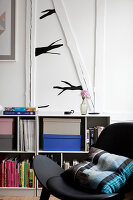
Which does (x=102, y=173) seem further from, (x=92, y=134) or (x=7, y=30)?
(x=7, y=30)

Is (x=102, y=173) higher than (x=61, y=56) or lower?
lower

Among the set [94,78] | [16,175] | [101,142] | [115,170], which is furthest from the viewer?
[94,78]

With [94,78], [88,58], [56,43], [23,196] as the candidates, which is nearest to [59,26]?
[56,43]

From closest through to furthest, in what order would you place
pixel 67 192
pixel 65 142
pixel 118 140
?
pixel 67 192
pixel 118 140
pixel 65 142

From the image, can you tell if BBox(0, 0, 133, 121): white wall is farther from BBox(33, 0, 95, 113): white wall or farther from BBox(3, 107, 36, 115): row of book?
BBox(3, 107, 36, 115): row of book

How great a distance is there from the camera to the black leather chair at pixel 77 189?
1.55m

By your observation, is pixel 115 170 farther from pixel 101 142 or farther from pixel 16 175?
pixel 16 175

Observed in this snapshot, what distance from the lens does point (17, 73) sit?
2.96 metres

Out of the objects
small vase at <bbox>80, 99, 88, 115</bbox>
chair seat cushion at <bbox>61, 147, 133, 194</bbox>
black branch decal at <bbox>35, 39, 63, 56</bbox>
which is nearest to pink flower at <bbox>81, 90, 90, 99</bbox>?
small vase at <bbox>80, 99, 88, 115</bbox>

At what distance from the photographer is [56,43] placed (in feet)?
9.61

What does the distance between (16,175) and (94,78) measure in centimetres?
145

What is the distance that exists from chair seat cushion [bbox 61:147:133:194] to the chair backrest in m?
0.12

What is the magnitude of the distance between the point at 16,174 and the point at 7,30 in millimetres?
1738

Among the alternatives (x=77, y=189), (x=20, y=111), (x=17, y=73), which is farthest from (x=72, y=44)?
(x=77, y=189)
